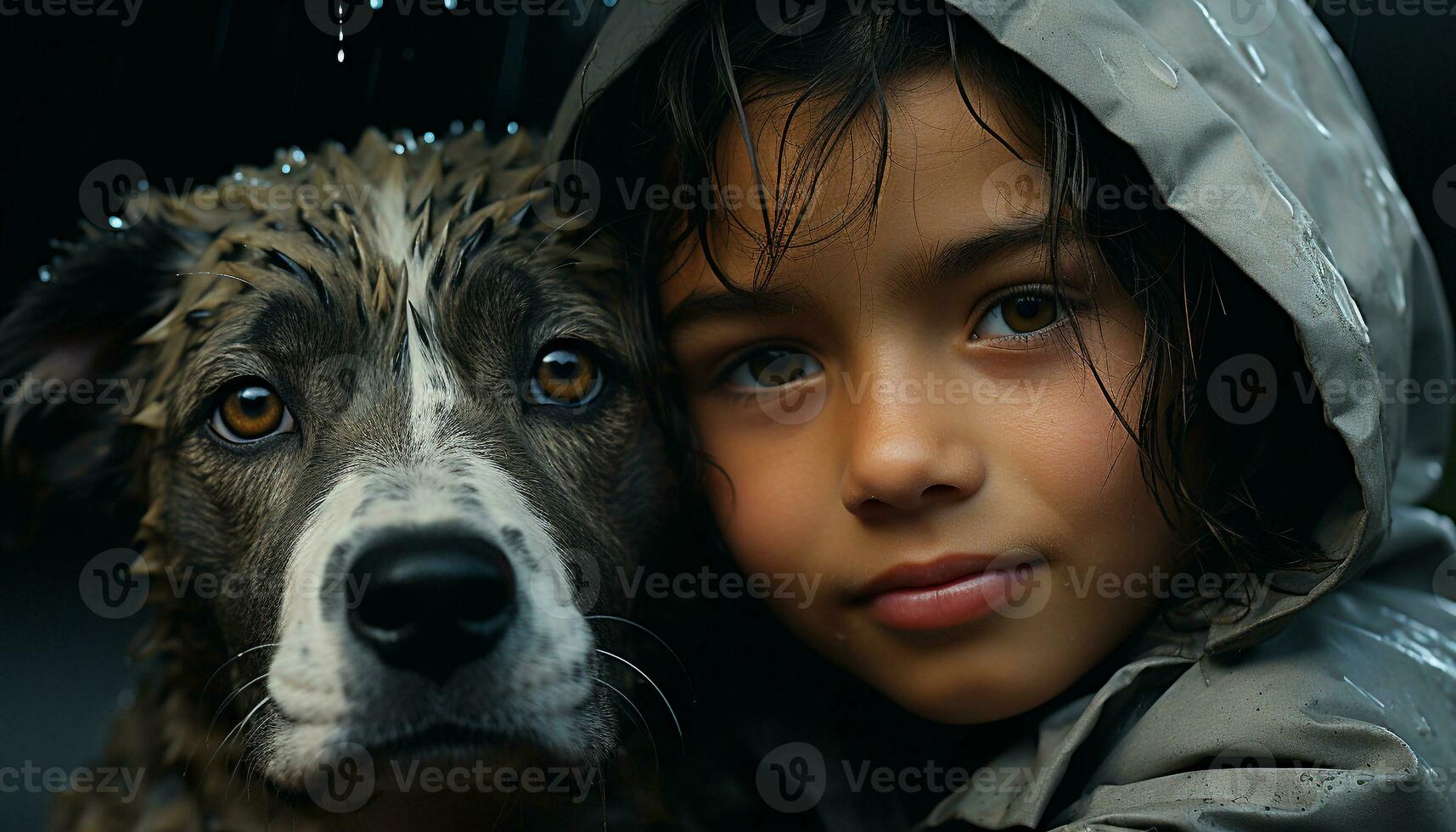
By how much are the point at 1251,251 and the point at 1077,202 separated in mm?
184

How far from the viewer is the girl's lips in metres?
1.29

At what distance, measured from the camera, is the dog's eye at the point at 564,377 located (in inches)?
59.2

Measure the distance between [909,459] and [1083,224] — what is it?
0.32 meters

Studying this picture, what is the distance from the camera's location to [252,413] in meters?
1.45

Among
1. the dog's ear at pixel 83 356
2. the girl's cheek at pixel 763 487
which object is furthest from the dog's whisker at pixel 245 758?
the girl's cheek at pixel 763 487

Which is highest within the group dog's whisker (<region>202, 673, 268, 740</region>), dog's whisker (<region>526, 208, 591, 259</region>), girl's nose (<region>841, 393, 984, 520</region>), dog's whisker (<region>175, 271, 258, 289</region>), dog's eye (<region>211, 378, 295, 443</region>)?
dog's whisker (<region>175, 271, 258, 289</region>)

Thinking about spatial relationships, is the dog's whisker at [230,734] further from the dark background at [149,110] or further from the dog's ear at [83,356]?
the dog's ear at [83,356]

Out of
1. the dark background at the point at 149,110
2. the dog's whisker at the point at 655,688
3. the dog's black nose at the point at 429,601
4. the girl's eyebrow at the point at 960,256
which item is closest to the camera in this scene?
the dog's black nose at the point at 429,601

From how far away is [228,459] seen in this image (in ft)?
4.78

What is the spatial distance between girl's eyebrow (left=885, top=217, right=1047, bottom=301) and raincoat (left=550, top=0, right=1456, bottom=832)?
147 mm

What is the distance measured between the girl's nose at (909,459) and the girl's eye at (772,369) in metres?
0.15

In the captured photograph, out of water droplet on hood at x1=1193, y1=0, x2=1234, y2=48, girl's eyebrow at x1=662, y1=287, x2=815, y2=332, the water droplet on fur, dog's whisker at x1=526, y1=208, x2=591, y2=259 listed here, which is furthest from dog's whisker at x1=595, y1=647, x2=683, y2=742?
water droplet on hood at x1=1193, y1=0, x2=1234, y2=48

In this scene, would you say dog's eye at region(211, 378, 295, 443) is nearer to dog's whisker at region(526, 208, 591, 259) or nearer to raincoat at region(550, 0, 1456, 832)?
dog's whisker at region(526, 208, 591, 259)

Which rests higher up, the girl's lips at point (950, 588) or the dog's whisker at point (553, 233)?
the dog's whisker at point (553, 233)
